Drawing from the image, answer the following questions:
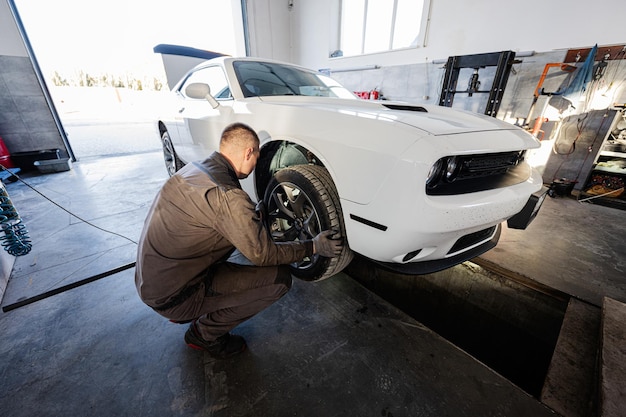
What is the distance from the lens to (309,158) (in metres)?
1.52

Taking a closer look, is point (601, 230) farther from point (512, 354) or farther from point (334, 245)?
point (334, 245)

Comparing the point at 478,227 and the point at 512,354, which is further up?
the point at 478,227

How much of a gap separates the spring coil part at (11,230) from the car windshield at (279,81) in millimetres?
1905

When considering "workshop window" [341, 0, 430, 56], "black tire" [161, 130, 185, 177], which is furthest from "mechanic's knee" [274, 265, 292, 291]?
"workshop window" [341, 0, 430, 56]

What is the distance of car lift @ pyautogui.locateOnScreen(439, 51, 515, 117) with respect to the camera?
3668mm

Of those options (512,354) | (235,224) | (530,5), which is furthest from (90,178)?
(530,5)

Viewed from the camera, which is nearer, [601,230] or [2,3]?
[601,230]

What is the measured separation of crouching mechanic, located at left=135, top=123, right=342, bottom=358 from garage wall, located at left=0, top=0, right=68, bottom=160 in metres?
5.75

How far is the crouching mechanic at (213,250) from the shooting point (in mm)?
976

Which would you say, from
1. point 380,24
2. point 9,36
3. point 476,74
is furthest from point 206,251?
point 380,24

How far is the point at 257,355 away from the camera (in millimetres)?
1204

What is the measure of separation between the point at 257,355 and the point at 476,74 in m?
4.86

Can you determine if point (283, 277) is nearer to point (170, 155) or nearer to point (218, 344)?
point (218, 344)

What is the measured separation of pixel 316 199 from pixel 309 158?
14.0 inches
